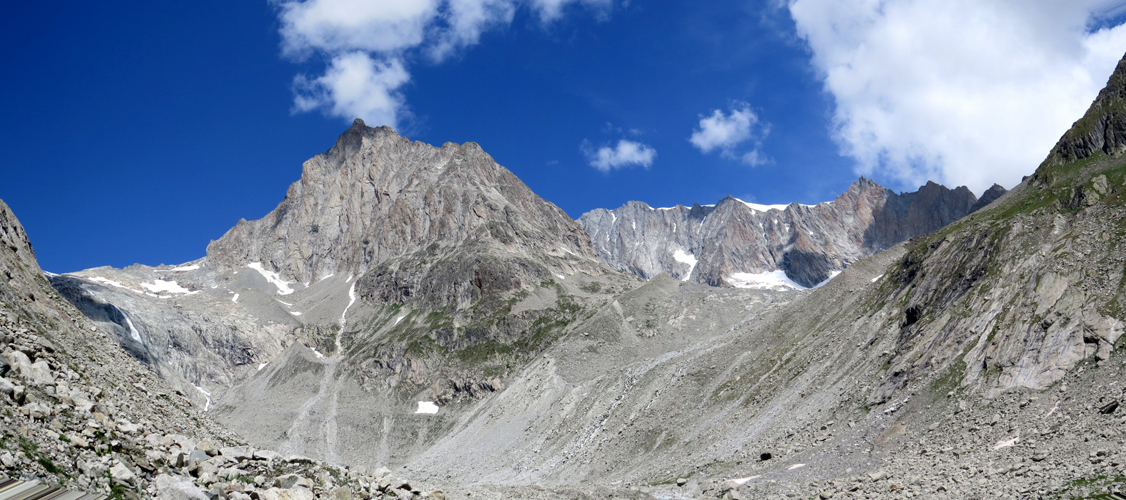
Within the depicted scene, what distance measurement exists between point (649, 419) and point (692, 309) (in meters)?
78.9

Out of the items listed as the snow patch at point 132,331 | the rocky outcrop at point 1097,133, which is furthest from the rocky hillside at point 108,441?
the snow patch at point 132,331

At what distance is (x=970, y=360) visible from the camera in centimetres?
5672

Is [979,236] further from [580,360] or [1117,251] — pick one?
[580,360]

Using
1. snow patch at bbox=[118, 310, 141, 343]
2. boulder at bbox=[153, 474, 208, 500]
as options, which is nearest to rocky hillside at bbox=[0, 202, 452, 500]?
boulder at bbox=[153, 474, 208, 500]

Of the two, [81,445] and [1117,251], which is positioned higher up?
[1117,251]

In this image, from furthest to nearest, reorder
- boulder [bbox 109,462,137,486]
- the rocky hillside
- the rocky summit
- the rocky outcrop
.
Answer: the rocky outcrop, the rocky summit, boulder [bbox 109,462,137,486], the rocky hillside

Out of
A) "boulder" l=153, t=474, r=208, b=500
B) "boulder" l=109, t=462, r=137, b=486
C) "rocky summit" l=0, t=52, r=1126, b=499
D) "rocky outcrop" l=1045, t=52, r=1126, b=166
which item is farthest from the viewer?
"rocky outcrop" l=1045, t=52, r=1126, b=166

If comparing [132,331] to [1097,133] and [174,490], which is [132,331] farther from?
[1097,133]

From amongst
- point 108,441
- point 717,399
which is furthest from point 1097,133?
point 108,441

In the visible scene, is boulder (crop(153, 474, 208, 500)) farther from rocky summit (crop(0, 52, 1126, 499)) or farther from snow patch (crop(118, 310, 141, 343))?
snow patch (crop(118, 310, 141, 343))

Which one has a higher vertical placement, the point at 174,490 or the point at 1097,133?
the point at 1097,133

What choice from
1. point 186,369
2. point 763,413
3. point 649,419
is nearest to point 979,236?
point 763,413

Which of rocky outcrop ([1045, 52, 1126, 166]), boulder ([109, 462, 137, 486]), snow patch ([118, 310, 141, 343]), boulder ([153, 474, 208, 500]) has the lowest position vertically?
boulder ([153, 474, 208, 500])

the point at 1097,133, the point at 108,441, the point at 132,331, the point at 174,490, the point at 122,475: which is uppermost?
the point at 132,331
